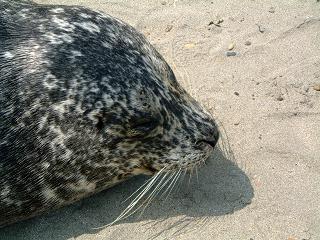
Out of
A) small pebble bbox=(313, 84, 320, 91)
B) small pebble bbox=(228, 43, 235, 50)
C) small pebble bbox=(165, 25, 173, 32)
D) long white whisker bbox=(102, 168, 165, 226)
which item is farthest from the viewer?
small pebble bbox=(165, 25, 173, 32)

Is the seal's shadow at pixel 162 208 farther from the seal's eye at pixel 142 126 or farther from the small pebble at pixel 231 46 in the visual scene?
the small pebble at pixel 231 46

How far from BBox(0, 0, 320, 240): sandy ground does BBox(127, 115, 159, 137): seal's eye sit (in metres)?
0.71

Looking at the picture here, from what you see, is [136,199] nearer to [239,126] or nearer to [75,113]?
[75,113]

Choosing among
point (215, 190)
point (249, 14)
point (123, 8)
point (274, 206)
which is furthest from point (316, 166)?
point (123, 8)

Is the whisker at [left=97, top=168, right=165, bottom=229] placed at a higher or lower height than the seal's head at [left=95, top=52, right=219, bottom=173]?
lower

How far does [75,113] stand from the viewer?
11.8 feet

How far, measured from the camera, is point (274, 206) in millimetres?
4098

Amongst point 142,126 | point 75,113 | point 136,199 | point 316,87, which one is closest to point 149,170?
point 136,199

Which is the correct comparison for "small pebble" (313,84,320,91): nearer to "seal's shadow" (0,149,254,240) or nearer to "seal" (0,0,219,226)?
"seal's shadow" (0,149,254,240)

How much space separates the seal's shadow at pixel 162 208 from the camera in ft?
13.2

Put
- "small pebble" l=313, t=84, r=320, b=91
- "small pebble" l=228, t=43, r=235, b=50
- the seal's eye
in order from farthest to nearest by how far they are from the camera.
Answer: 1. "small pebble" l=228, t=43, r=235, b=50
2. "small pebble" l=313, t=84, r=320, b=91
3. the seal's eye

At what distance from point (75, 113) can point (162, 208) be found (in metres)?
1.10

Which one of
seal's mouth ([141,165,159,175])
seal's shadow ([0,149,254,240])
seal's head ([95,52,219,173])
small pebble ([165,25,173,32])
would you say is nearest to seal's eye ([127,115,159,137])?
seal's head ([95,52,219,173])

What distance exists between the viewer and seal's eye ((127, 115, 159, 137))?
3.72 m
